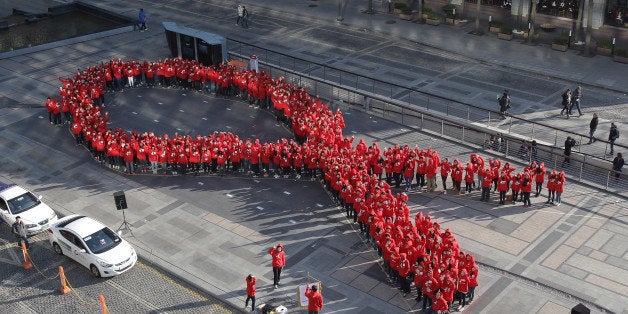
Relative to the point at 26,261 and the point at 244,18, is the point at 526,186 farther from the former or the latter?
the point at 244,18

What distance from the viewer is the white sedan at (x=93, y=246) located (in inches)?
1029

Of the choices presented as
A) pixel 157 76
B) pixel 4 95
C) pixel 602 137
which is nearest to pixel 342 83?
pixel 157 76

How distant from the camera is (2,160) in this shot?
35469 millimetres

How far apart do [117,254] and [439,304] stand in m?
10.8

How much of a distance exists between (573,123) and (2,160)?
27.2 meters

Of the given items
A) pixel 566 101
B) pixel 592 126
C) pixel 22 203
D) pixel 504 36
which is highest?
pixel 504 36

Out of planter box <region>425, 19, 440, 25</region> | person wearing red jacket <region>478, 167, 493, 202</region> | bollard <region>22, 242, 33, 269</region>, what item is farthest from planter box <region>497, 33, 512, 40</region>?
bollard <region>22, 242, 33, 269</region>

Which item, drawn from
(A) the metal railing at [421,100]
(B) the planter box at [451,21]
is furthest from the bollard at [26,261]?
(B) the planter box at [451,21]

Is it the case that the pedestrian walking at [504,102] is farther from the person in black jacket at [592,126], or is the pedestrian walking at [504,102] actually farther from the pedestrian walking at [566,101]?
the person in black jacket at [592,126]

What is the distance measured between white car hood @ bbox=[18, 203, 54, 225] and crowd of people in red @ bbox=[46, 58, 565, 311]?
4.74 metres

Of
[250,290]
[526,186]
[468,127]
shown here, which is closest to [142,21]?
[468,127]

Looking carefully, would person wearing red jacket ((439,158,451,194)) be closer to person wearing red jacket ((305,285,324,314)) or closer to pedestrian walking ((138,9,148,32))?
person wearing red jacket ((305,285,324,314))

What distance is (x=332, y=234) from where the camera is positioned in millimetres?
28766

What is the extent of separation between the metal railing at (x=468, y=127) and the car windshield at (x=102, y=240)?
54.9ft
